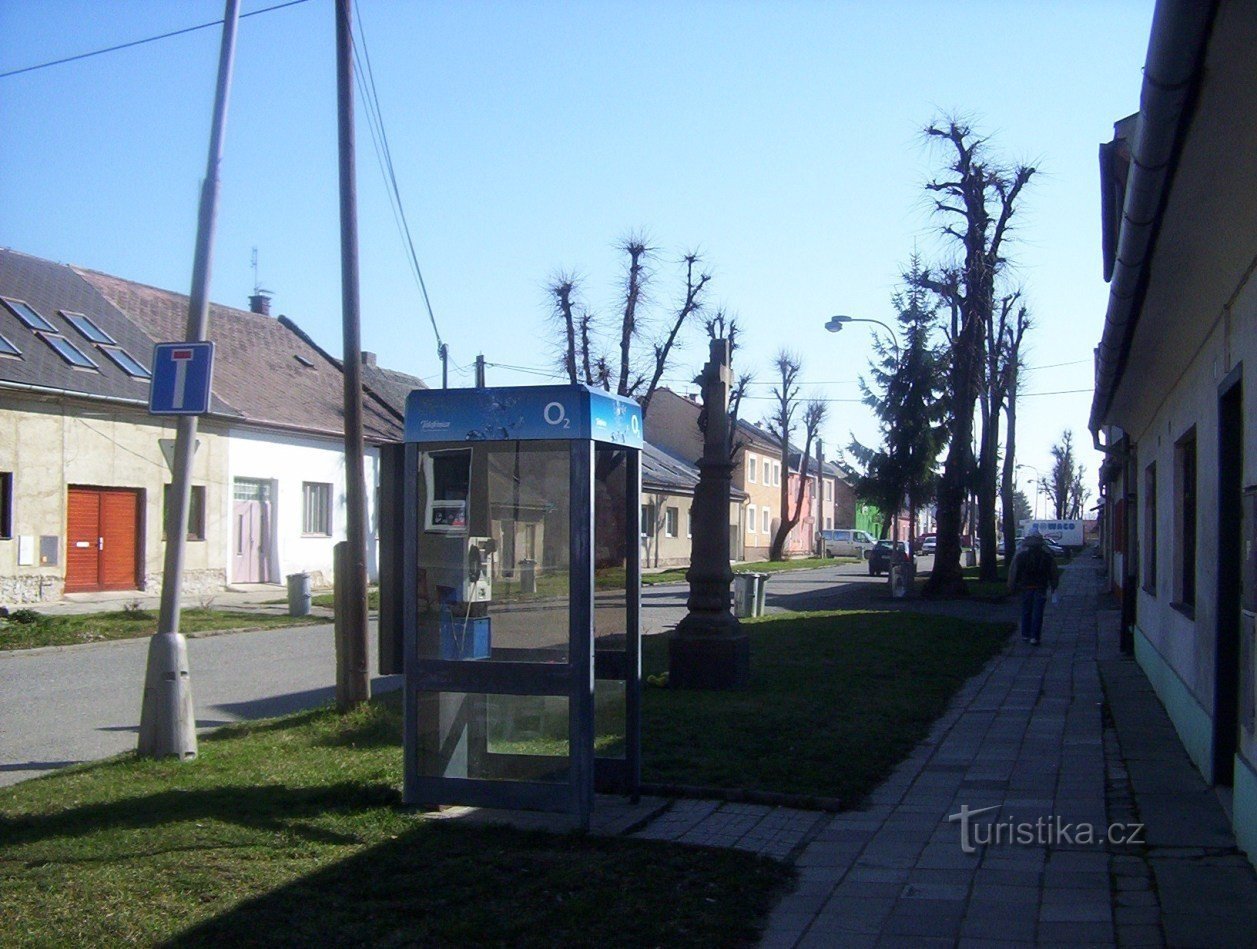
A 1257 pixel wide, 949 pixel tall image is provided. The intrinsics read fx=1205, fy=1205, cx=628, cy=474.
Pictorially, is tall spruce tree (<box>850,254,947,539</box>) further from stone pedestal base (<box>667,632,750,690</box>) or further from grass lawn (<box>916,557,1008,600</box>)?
stone pedestal base (<box>667,632,750,690</box>)

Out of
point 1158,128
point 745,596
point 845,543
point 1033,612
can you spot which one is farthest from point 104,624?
point 845,543

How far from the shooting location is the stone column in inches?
468

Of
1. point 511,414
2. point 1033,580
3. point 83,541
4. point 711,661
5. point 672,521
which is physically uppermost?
point 511,414

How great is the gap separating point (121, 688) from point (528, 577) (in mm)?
7972

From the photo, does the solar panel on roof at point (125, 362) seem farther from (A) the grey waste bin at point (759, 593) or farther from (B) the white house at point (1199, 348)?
(B) the white house at point (1199, 348)

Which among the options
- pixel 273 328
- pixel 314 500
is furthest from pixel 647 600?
pixel 273 328

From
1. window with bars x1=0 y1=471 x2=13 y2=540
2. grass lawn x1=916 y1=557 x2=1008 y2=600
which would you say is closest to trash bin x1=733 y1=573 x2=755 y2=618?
grass lawn x1=916 y1=557 x2=1008 y2=600

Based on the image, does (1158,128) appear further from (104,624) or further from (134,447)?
(134,447)

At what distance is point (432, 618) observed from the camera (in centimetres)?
691

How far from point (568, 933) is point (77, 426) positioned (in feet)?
74.8

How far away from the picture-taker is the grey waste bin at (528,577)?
703 centimetres

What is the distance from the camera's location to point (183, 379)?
345 inches

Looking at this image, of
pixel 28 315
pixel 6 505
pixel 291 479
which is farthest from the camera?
pixel 291 479

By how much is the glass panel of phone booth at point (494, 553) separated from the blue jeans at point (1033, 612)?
472 inches
